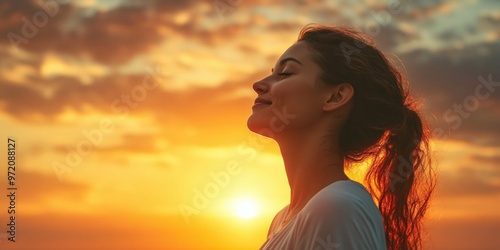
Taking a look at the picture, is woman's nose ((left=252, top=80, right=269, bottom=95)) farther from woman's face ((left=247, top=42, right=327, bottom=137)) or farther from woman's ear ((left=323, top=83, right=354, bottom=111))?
woman's ear ((left=323, top=83, right=354, bottom=111))

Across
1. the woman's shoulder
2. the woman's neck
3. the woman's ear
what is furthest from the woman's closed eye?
the woman's shoulder

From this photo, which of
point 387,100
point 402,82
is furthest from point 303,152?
point 402,82

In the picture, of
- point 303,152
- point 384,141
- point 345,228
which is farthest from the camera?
point 384,141

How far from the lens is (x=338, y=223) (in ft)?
9.58

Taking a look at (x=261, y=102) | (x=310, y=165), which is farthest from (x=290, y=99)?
(x=310, y=165)

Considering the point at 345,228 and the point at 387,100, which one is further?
the point at 387,100

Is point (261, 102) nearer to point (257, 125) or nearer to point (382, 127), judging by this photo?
point (257, 125)

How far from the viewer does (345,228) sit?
9.55 feet

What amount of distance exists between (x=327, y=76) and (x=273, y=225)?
95 centimetres

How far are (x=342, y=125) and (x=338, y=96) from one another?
6.3 inches

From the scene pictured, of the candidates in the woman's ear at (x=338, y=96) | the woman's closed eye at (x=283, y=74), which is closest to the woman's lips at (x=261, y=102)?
the woman's closed eye at (x=283, y=74)

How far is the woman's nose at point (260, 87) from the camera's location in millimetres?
3701

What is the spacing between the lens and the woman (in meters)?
3.51

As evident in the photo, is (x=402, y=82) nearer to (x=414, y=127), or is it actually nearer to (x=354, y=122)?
(x=414, y=127)
